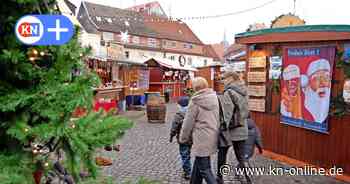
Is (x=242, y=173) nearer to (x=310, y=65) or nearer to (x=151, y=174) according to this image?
(x=151, y=174)

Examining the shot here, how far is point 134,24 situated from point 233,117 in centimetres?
4261

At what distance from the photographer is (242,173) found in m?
5.54

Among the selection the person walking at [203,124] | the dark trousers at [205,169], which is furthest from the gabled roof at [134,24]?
the dark trousers at [205,169]

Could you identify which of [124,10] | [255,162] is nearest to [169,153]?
[255,162]

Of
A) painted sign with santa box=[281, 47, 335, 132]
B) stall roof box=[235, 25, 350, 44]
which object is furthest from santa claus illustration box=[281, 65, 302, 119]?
stall roof box=[235, 25, 350, 44]

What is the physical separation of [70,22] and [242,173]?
4.44m

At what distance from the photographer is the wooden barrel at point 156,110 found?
13.7 meters

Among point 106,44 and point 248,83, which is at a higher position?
point 106,44

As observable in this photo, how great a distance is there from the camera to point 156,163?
278 inches

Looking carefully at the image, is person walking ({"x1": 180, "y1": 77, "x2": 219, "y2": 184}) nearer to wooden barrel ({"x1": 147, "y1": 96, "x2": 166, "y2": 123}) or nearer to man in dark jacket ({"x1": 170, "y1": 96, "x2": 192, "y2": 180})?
man in dark jacket ({"x1": 170, "y1": 96, "x2": 192, "y2": 180})

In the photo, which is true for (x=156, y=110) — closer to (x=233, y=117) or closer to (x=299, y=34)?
(x=299, y=34)

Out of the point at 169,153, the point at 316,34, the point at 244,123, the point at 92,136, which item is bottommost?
the point at 169,153

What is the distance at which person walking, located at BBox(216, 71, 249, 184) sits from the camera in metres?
5.12

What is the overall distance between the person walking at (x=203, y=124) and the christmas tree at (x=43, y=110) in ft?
10.3
